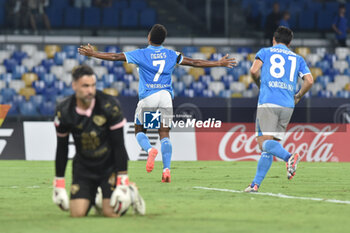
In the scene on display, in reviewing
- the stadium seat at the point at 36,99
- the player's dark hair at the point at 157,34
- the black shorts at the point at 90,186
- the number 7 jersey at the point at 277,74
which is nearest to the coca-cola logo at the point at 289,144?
the stadium seat at the point at 36,99

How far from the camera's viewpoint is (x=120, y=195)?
694 cm

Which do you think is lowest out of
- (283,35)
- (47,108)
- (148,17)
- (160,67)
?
(47,108)

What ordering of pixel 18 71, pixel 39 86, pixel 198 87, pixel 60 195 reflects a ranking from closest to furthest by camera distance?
pixel 60 195, pixel 39 86, pixel 18 71, pixel 198 87

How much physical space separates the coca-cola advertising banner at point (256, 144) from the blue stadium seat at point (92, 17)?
7.65 metres

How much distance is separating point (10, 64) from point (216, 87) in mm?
5995

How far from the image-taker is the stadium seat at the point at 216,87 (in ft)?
74.9

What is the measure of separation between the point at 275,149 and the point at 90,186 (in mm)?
2743

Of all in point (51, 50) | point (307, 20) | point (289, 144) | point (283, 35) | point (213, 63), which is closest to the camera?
point (283, 35)

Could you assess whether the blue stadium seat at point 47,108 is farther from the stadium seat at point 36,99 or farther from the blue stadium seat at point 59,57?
the blue stadium seat at point 59,57

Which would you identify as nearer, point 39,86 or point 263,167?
point 263,167

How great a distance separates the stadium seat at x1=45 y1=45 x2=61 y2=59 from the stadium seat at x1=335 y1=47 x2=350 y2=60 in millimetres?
8417

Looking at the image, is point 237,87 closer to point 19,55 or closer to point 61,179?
point 19,55

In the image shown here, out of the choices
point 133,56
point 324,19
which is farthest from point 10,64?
point 133,56

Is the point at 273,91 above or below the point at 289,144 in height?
above
